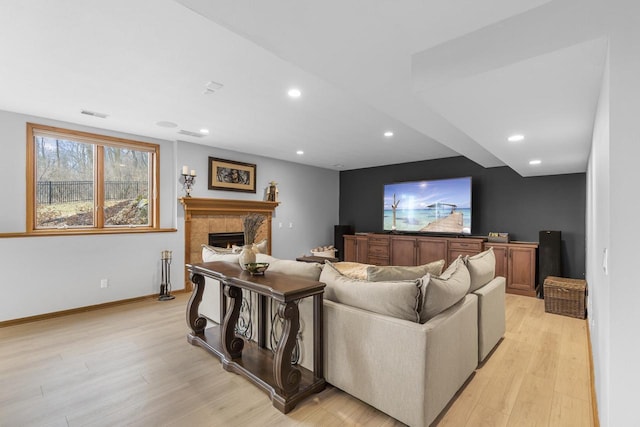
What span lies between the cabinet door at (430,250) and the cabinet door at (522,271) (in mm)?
1044

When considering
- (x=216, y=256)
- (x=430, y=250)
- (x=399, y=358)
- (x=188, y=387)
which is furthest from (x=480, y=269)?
(x=430, y=250)

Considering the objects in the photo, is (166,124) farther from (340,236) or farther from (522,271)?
(522,271)

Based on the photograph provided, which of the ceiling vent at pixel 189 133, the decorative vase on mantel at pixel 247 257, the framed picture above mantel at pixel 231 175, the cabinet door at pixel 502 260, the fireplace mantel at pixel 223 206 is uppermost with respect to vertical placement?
the ceiling vent at pixel 189 133

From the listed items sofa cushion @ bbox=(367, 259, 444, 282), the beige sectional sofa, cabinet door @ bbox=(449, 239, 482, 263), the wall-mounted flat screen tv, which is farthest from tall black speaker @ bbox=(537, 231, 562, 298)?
sofa cushion @ bbox=(367, 259, 444, 282)

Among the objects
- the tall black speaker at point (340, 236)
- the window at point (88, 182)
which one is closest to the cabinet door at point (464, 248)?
the tall black speaker at point (340, 236)

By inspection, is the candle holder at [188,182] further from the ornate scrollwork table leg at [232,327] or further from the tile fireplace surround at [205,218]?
the ornate scrollwork table leg at [232,327]

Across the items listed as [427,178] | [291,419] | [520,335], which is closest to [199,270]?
[291,419]

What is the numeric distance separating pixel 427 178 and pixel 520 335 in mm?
3764

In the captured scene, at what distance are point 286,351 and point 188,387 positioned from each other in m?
0.86

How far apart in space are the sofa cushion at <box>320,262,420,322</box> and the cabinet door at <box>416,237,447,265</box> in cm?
389

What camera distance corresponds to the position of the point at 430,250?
574cm

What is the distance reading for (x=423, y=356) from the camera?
5.50 feet

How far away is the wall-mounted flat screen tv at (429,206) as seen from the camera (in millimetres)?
5598

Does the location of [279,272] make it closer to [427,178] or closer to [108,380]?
[108,380]
